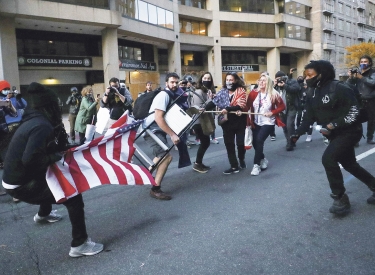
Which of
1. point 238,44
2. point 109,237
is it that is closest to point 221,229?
point 109,237

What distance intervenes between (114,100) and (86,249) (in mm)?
5629

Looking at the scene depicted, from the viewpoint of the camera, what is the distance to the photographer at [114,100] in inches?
323

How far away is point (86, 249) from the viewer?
3191 mm

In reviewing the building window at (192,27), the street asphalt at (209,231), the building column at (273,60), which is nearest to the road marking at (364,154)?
the street asphalt at (209,231)

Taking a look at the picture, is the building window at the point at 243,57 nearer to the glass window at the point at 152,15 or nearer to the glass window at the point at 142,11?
the glass window at the point at 152,15

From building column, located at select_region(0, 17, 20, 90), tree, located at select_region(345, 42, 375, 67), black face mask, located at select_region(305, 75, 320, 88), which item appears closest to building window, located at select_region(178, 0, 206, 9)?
building column, located at select_region(0, 17, 20, 90)

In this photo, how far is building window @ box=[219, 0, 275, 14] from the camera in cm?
4081

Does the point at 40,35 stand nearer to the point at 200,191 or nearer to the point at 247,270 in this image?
the point at 200,191

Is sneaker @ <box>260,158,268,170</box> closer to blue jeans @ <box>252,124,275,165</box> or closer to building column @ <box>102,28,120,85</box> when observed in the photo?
blue jeans @ <box>252,124,275,165</box>

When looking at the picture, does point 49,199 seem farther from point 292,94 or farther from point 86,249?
point 292,94

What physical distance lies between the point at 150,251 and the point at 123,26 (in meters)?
25.6

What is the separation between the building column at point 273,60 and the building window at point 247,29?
6.69 ft

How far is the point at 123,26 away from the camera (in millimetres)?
26391

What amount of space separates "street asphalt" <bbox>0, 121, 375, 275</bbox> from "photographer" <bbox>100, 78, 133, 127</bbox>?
10.2ft
